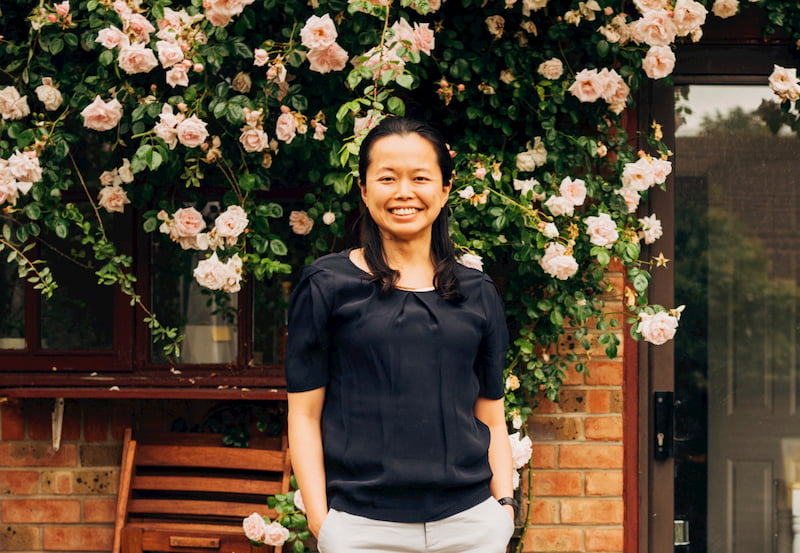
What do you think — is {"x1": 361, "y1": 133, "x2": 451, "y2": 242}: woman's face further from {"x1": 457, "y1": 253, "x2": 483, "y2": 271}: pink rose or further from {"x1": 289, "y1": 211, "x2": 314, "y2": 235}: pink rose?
{"x1": 289, "y1": 211, "x2": 314, "y2": 235}: pink rose

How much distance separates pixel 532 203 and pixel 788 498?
5.69ft

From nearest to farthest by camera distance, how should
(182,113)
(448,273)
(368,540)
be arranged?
1. (368,540)
2. (448,273)
3. (182,113)

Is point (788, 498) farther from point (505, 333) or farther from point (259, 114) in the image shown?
point (259, 114)

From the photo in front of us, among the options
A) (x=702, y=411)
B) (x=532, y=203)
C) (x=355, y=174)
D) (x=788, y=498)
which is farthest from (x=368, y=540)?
(x=788, y=498)

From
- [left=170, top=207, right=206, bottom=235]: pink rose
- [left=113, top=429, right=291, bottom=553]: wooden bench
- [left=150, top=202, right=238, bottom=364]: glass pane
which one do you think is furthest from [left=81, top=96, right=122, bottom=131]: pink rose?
[left=113, top=429, right=291, bottom=553]: wooden bench

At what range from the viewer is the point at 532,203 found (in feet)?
10.9

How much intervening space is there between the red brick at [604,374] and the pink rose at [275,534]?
51.3 inches

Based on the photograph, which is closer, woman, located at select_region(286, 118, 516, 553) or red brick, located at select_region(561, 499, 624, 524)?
woman, located at select_region(286, 118, 516, 553)

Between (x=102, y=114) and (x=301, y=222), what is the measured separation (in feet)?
2.60

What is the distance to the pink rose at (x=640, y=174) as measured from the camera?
10.9 ft

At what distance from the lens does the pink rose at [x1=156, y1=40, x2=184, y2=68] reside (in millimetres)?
2969

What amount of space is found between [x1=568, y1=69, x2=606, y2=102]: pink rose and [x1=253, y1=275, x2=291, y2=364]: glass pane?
1342 mm

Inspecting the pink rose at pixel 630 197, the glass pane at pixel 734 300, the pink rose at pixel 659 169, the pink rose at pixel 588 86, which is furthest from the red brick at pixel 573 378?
the pink rose at pixel 588 86

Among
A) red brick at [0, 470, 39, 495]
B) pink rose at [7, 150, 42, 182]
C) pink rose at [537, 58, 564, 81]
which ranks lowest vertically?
red brick at [0, 470, 39, 495]
